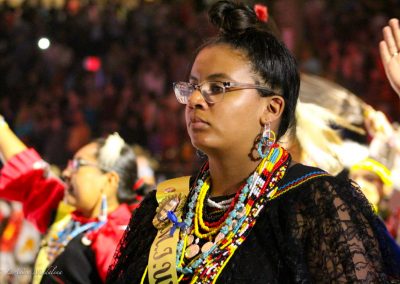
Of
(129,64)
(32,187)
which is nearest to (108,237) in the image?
(32,187)

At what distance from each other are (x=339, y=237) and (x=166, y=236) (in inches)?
21.7

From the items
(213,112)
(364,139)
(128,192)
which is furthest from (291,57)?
(364,139)

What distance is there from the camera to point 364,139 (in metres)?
4.94

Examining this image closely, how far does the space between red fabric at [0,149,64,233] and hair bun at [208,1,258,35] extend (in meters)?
1.63

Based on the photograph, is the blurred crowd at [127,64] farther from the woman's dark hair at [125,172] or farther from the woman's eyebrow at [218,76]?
the woman's eyebrow at [218,76]

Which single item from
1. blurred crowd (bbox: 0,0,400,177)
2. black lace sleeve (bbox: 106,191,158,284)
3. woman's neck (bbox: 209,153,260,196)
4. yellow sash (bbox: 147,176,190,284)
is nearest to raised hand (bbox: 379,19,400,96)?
woman's neck (bbox: 209,153,260,196)

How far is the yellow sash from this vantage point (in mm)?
2303

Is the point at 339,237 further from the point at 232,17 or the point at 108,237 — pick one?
the point at 108,237

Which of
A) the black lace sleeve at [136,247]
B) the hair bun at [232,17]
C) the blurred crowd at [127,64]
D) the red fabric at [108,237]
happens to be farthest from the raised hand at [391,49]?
the blurred crowd at [127,64]

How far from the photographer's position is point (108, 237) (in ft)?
12.0

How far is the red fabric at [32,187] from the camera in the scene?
3.79 m

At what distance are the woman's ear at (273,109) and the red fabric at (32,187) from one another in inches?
69.6

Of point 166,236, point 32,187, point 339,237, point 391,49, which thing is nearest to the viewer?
point 339,237

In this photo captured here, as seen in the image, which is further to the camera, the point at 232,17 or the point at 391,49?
the point at 391,49
